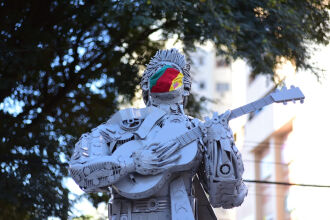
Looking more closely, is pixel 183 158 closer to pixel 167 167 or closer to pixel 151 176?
pixel 167 167

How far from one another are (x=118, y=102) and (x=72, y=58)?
3.67 feet

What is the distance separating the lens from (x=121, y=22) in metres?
13.0

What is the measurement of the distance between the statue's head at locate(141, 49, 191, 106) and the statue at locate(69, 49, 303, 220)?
0.73 ft

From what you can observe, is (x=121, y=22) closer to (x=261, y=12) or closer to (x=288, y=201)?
(x=261, y=12)

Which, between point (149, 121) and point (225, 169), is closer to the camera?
point (225, 169)

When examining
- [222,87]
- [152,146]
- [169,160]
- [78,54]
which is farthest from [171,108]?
[222,87]

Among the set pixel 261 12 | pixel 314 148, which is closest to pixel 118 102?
pixel 261 12

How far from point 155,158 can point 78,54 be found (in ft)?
20.9

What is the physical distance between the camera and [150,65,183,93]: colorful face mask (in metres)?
7.17

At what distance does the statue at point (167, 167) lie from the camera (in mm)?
6652

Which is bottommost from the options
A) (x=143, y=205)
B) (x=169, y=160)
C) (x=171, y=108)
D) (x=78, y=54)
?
(x=143, y=205)

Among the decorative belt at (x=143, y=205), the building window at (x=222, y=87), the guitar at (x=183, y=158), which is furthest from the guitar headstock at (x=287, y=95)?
the building window at (x=222, y=87)

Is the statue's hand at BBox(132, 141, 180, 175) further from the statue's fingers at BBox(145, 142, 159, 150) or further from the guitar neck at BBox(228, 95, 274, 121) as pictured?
the guitar neck at BBox(228, 95, 274, 121)

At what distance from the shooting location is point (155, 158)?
669 centimetres
